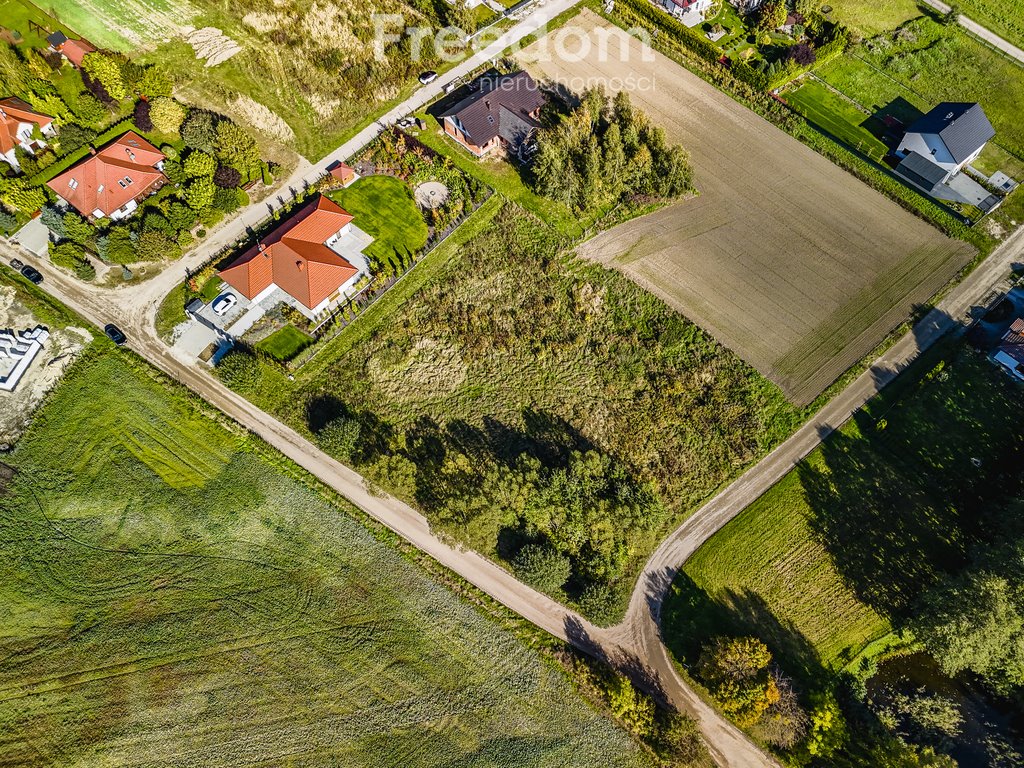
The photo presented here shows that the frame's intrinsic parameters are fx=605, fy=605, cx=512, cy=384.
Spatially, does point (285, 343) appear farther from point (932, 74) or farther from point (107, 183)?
point (932, 74)

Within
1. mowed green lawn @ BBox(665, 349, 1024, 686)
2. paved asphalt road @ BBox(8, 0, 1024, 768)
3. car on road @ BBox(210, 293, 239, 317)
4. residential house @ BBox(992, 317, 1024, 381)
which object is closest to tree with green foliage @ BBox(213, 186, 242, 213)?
paved asphalt road @ BBox(8, 0, 1024, 768)

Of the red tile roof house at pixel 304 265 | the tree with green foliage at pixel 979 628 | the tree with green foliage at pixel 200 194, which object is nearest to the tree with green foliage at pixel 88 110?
the tree with green foliage at pixel 200 194

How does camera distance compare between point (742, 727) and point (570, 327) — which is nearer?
point (742, 727)


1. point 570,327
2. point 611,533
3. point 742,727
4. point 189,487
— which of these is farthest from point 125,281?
point 742,727

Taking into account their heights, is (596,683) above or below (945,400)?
below

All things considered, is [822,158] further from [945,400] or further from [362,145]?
[362,145]

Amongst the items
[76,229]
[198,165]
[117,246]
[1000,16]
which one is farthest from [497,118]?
[1000,16]
